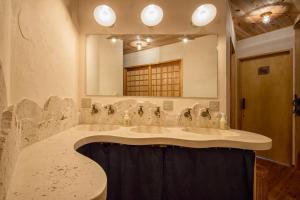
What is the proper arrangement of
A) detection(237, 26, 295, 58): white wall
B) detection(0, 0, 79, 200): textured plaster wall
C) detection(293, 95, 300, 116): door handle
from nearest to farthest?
detection(0, 0, 79, 200): textured plaster wall, detection(293, 95, 300, 116): door handle, detection(237, 26, 295, 58): white wall

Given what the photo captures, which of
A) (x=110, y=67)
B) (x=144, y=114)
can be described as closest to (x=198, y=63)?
(x=144, y=114)

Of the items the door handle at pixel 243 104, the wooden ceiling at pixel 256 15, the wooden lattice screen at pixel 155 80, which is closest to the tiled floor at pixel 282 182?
the door handle at pixel 243 104

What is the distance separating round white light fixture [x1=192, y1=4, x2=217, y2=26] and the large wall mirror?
0.13 metres

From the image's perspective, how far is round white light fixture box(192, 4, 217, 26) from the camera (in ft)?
4.83

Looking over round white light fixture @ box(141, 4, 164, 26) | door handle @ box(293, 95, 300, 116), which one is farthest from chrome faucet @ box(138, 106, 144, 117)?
door handle @ box(293, 95, 300, 116)

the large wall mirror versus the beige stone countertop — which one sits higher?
the large wall mirror

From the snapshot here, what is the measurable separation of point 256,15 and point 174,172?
2123 millimetres

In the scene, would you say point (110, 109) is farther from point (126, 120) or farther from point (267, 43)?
point (267, 43)

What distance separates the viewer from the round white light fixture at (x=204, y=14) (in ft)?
4.83

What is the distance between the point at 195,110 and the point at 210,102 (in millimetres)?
155

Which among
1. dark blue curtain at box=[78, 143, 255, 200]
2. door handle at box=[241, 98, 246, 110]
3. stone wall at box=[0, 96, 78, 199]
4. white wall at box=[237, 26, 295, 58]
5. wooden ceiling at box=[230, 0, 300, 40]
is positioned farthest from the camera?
door handle at box=[241, 98, 246, 110]

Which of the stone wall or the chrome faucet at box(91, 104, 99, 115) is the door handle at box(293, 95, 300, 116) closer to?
the chrome faucet at box(91, 104, 99, 115)

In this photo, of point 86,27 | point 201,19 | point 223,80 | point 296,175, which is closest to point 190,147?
point 223,80

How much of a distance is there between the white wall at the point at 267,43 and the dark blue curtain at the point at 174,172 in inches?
90.4
